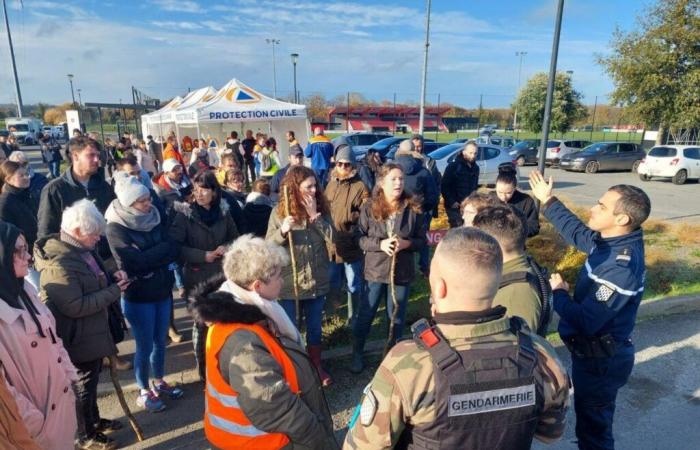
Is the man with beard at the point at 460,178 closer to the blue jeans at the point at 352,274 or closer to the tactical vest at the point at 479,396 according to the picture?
the blue jeans at the point at 352,274

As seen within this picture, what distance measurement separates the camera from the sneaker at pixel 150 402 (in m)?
3.38

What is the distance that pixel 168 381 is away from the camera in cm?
378

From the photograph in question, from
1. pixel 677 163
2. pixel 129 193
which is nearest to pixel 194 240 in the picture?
pixel 129 193

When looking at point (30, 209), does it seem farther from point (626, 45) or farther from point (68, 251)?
point (626, 45)

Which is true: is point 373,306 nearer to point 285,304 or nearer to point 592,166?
point 285,304

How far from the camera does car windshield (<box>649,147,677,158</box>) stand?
57.3 ft

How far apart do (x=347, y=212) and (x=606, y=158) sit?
21.5 m

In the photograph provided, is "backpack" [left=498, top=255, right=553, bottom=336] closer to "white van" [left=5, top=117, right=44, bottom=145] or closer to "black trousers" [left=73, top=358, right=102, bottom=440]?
"black trousers" [left=73, top=358, right=102, bottom=440]

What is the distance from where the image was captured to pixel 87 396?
2.90 metres

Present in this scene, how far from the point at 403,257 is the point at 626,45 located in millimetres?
24207

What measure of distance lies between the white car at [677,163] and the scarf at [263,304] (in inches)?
800

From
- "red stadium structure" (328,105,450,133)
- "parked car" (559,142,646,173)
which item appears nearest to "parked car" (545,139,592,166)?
"parked car" (559,142,646,173)

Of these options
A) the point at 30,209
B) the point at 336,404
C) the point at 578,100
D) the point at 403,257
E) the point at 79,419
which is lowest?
the point at 336,404

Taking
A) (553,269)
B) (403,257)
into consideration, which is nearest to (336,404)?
Result: (403,257)
